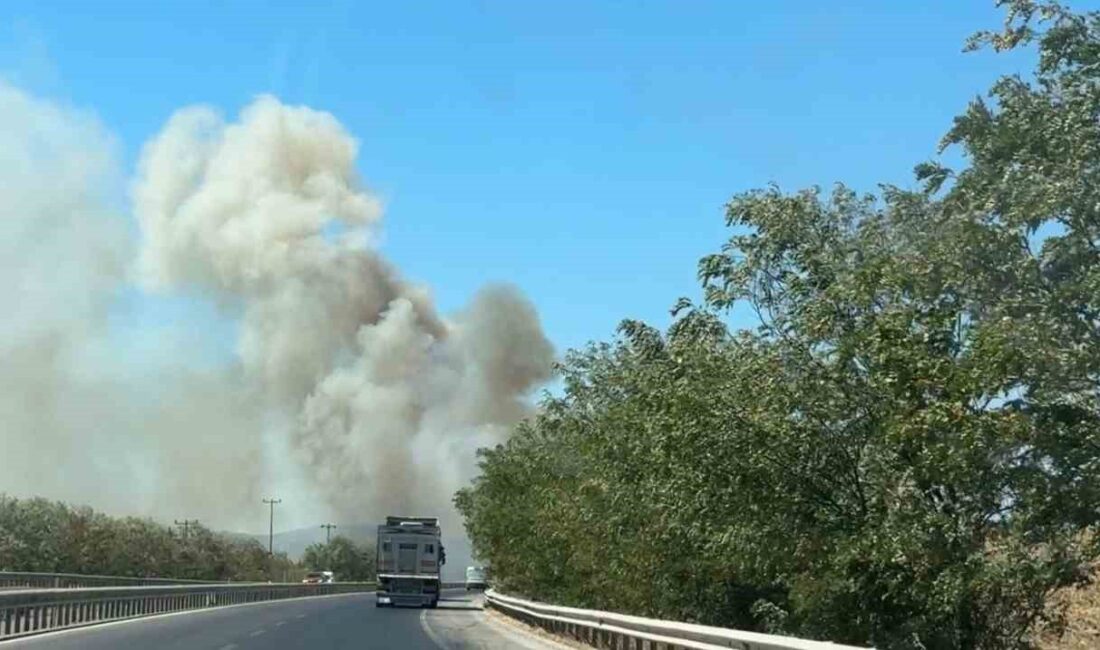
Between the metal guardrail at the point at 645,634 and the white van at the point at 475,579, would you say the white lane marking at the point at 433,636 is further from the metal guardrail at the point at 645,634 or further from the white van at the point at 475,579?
the white van at the point at 475,579

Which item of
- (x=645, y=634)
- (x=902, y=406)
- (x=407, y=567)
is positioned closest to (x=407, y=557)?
(x=407, y=567)

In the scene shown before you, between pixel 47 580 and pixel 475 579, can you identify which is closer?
pixel 47 580

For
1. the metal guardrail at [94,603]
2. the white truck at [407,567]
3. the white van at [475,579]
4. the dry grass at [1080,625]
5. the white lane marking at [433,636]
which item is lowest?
the dry grass at [1080,625]

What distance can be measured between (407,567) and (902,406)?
147ft

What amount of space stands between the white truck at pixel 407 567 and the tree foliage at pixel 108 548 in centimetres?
5264

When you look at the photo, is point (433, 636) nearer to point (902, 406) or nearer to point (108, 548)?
point (902, 406)

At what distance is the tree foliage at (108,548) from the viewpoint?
10769cm

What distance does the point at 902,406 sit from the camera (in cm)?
1708

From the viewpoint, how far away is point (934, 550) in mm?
17406

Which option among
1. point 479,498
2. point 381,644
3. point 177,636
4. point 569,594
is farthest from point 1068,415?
point 479,498

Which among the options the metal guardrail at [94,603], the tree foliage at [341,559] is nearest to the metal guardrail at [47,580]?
the metal guardrail at [94,603]

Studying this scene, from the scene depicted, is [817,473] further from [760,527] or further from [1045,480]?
[1045,480]

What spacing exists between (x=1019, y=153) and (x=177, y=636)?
22260mm

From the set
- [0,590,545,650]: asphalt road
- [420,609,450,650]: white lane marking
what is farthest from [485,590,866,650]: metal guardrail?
[420,609,450,650]: white lane marking
